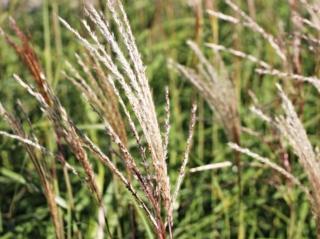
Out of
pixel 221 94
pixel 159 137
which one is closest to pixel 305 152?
pixel 159 137

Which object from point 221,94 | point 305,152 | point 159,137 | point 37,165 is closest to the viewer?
point 159,137

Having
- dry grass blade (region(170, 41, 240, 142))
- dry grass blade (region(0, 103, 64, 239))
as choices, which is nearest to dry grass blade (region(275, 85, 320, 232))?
dry grass blade (region(170, 41, 240, 142))

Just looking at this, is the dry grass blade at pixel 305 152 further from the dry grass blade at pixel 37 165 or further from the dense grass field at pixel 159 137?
the dry grass blade at pixel 37 165

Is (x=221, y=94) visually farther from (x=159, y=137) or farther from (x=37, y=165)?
(x=159, y=137)

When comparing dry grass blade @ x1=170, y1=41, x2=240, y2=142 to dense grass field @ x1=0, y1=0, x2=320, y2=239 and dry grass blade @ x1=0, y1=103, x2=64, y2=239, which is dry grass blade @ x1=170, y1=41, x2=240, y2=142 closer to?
dense grass field @ x1=0, y1=0, x2=320, y2=239

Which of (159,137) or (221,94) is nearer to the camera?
(159,137)

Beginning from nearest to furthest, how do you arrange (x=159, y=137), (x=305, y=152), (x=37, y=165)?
A: 1. (x=159, y=137)
2. (x=305, y=152)
3. (x=37, y=165)

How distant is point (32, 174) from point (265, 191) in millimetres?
941

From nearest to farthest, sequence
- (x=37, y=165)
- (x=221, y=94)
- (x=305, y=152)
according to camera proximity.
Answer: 1. (x=305, y=152)
2. (x=37, y=165)
3. (x=221, y=94)

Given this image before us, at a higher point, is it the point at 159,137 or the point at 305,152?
the point at 159,137

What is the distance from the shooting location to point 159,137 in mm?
1375

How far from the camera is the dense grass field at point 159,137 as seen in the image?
1468mm

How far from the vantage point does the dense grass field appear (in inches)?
57.8

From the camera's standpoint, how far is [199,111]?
3197 mm
